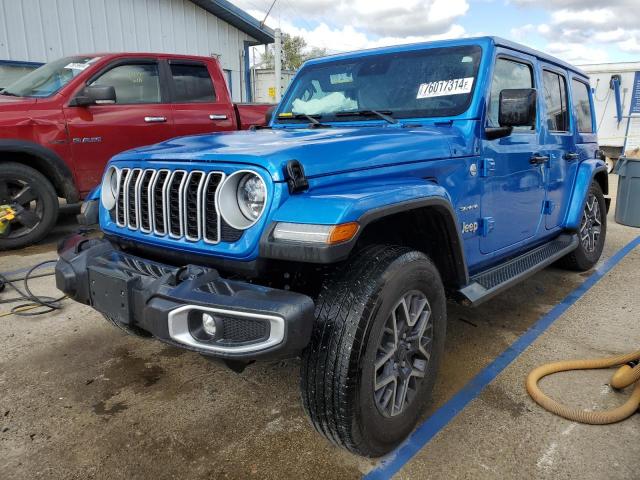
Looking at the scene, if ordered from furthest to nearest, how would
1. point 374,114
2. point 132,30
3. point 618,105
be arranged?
point 618,105 → point 132,30 → point 374,114

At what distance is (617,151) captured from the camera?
49.8 feet

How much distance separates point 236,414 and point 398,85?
2203mm

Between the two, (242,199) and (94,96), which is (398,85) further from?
(94,96)

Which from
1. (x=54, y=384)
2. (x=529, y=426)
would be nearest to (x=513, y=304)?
(x=529, y=426)

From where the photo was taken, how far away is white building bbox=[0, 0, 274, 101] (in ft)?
30.4

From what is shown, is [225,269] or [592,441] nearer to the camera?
[225,269]

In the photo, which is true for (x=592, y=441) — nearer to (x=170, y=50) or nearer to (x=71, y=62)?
(x=71, y=62)

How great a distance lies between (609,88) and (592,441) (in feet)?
50.3

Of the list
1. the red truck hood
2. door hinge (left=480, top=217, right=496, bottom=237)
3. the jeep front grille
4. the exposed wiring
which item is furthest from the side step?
the red truck hood

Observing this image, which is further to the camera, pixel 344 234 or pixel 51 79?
pixel 51 79

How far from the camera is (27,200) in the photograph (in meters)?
5.31

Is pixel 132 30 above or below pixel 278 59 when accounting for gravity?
above

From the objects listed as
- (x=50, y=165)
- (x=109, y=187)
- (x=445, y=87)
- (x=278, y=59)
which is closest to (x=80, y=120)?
(x=50, y=165)

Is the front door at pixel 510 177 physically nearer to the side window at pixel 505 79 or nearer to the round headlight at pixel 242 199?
the side window at pixel 505 79
